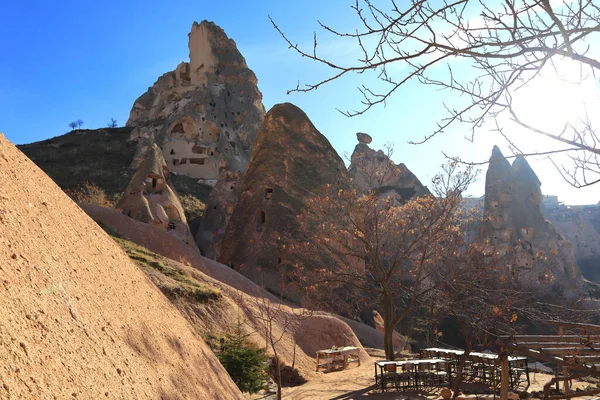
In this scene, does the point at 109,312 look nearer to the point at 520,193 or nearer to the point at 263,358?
the point at 263,358

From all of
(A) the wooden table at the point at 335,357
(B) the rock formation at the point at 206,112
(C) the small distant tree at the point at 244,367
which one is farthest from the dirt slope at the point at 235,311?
(B) the rock formation at the point at 206,112

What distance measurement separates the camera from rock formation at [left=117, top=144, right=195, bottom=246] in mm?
24984

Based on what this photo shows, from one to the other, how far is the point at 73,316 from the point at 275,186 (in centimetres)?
2329

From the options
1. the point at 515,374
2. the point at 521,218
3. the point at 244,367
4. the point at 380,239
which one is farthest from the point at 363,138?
the point at 244,367

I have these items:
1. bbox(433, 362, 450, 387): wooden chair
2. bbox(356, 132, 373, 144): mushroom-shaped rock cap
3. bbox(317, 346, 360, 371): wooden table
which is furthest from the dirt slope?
bbox(356, 132, 373, 144): mushroom-shaped rock cap

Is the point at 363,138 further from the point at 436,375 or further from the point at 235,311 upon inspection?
the point at 436,375

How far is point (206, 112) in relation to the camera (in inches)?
2012

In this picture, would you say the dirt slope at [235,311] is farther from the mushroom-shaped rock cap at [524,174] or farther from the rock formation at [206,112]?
the mushroom-shaped rock cap at [524,174]

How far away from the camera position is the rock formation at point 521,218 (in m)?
40.4

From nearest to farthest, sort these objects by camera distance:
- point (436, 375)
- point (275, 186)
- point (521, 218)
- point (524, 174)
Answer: point (436, 375), point (275, 186), point (521, 218), point (524, 174)

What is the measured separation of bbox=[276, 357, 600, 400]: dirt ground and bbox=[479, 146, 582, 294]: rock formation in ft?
90.9

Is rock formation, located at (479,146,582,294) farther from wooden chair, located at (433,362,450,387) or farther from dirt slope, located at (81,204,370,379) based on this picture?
wooden chair, located at (433,362,450,387)

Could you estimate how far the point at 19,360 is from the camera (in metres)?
2.79

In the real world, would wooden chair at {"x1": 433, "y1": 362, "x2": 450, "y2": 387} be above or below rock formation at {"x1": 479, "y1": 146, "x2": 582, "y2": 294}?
below
